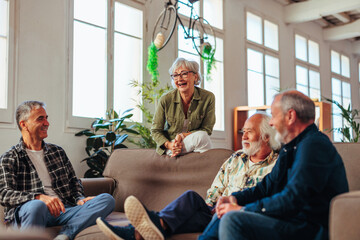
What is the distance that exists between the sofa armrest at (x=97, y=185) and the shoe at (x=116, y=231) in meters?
0.99

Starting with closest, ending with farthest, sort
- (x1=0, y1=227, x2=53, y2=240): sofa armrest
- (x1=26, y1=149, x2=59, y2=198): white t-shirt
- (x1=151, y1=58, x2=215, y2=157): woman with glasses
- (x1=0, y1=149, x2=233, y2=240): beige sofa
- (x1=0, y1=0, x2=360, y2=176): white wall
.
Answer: (x1=0, y1=227, x2=53, y2=240): sofa armrest
(x1=26, y1=149, x2=59, y2=198): white t-shirt
(x1=0, y1=149, x2=233, y2=240): beige sofa
(x1=151, y1=58, x2=215, y2=157): woman with glasses
(x1=0, y1=0, x2=360, y2=176): white wall

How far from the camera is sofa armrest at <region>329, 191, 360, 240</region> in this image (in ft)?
5.19

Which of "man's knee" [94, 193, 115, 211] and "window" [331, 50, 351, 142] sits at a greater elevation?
"window" [331, 50, 351, 142]

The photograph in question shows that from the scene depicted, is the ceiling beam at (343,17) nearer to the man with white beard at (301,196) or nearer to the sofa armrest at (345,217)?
the man with white beard at (301,196)

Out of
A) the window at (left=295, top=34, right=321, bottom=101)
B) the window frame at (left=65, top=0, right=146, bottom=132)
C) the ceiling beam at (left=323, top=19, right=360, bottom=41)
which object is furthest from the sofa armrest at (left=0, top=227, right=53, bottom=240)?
the ceiling beam at (left=323, top=19, right=360, bottom=41)

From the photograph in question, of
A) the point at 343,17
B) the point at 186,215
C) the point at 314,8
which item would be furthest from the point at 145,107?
the point at 343,17

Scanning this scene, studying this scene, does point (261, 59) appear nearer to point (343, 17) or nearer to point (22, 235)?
point (343, 17)

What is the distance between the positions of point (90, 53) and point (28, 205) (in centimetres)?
324

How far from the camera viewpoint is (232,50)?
779cm

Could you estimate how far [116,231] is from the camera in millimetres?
2215

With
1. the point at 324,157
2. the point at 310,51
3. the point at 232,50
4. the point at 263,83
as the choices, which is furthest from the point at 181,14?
the point at 324,157

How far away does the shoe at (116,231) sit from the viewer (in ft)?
7.18

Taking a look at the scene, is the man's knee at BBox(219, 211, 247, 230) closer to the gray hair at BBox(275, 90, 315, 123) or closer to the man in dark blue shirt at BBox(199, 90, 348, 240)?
the man in dark blue shirt at BBox(199, 90, 348, 240)

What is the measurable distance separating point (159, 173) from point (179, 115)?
1.62ft
